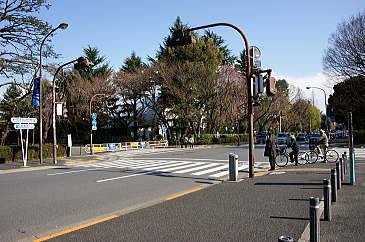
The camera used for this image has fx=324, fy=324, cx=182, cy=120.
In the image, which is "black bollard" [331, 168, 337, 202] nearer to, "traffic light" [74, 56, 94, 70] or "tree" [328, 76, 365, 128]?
"traffic light" [74, 56, 94, 70]

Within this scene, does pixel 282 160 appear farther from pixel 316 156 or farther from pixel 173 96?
pixel 173 96

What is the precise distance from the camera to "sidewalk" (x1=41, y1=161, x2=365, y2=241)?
17.2 ft

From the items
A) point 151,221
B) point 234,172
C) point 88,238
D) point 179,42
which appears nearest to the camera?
point 88,238

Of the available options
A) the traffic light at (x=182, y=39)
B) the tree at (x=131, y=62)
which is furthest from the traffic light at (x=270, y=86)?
the tree at (x=131, y=62)

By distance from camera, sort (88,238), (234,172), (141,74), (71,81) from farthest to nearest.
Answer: (71,81), (141,74), (234,172), (88,238)

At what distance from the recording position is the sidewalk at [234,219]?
17.2 ft

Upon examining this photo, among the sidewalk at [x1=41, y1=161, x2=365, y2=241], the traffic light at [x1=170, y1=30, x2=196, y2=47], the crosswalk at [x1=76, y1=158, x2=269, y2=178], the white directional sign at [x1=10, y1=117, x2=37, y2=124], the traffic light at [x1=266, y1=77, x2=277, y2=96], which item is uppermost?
the traffic light at [x1=170, y1=30, x2=196, y2=47]

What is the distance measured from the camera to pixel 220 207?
7.24 meters

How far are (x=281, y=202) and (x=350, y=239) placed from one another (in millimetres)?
2677

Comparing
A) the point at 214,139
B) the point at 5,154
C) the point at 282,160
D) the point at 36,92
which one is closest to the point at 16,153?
the point at 5,154

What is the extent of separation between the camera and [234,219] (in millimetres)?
6195

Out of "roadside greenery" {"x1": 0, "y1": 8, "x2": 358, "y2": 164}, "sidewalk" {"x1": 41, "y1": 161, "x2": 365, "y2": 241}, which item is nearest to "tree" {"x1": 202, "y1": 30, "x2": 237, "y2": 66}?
"roadside greenery" {"x1": 0, "y1": 8, "x2": 358, "y2": 164}

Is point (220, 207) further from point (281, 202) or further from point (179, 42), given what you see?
point (179, 42)

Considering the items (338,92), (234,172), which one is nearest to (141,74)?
(338,92)
